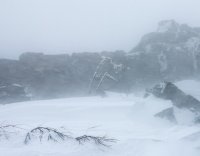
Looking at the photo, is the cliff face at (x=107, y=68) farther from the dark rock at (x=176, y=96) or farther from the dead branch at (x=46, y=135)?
the dead branch at (x=46, y=135)

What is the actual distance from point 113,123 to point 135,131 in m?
1.63

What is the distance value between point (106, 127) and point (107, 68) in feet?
36.2

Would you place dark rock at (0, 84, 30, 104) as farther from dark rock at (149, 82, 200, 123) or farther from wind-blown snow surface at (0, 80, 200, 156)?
dark rock at (149, 82, 200, 123)

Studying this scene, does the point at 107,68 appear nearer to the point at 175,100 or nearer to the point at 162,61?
the point at 162,61

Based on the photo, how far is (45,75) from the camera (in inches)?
1049

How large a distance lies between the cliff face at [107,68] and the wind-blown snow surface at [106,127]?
12.4 ft

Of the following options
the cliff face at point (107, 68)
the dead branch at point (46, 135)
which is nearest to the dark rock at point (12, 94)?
the cliff face at point (107, 68)

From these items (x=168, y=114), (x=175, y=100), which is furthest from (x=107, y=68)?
(x=168, y=114)

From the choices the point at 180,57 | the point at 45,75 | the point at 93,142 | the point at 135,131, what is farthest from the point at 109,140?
the point at 180,57

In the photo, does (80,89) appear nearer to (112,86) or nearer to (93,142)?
(112,86)

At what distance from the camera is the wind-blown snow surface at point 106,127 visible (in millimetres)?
13084

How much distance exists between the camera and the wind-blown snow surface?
13.1 meters

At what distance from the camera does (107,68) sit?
26.7m

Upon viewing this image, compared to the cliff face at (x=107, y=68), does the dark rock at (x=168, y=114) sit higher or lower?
lower
